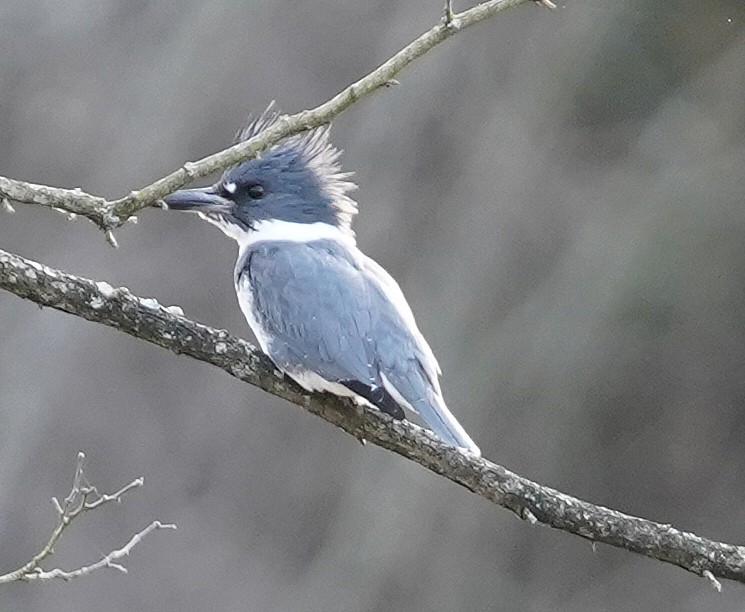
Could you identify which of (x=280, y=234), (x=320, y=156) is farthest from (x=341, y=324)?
(x=320, y=156)

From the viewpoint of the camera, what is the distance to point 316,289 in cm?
244

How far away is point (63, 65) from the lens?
5.01m

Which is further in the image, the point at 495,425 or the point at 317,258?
the point at 495,425

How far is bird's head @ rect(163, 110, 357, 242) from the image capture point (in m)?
2.70

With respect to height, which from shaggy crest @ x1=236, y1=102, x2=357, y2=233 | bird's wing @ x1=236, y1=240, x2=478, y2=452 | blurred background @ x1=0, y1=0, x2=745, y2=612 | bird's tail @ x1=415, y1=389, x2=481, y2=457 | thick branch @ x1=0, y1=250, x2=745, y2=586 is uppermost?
blurred background @ x1=0, y1=0, x2=745, y2=612

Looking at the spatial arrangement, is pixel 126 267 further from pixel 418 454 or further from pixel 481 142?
pixel 418 454

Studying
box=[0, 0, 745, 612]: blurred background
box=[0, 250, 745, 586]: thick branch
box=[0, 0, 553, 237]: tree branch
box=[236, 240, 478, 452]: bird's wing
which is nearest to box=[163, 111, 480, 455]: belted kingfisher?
box=[236, 240, 478, 452]: bird's wing

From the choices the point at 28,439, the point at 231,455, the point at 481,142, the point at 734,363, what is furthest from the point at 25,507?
the point at 734,363

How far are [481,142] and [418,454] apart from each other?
8.93 feet

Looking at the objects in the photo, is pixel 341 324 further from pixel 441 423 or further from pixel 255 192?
pixel 255 192

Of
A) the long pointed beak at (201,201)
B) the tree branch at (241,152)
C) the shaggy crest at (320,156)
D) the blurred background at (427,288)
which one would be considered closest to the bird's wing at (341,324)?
the long pointed beak at (201,201)

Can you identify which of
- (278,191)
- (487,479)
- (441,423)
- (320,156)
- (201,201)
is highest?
(320,156)

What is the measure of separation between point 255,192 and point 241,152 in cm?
86

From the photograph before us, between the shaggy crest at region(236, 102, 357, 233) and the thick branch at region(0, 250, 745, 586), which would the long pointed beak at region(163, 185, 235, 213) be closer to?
the shaggy crest at region(236, 102, 357, 233)
